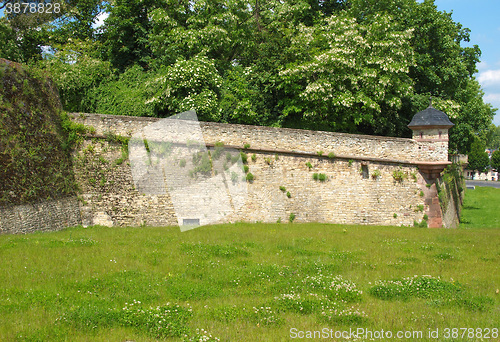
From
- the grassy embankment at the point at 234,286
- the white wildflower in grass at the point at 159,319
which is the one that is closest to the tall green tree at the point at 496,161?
the grassy embankment at the point at 234,286

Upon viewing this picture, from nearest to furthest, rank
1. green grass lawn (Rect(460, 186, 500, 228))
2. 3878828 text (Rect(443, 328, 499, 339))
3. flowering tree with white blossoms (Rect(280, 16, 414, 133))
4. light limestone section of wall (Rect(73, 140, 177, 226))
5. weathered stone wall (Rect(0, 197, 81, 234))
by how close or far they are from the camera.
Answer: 3878828 text (Rect(443, 328, 499, 339)) < weathered stone wall (Rect(0, 197, 81, 234)) < light limestone section of wall (Rect(73, 140, 177, 226)) < flowering tree with white blossoms (Rect(280, 16, 414, 133)) < green grass lawn (Rect(460, 186, 500, 228))

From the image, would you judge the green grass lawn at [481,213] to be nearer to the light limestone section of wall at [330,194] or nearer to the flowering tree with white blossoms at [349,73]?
the light limestone section of wall at [330,194]

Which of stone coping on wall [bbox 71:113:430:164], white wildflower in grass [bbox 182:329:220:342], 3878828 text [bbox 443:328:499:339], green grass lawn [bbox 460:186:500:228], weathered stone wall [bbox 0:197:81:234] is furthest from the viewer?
green grass lawn [bbox 460:186:500:228]

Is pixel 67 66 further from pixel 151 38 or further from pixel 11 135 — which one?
pixel 11 135

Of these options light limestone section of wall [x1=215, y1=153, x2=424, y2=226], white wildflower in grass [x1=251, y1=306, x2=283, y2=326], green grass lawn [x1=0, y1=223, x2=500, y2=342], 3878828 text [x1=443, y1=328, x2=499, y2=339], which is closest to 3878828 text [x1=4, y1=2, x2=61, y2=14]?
light limestone section of wall [x1=215, y1=153, x2=424, y2=226]

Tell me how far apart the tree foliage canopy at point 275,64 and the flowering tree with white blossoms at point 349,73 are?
0.05m

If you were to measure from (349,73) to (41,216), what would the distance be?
45.3ft

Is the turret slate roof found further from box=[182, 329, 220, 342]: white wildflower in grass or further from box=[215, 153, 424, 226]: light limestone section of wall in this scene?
box=[182, 329, 220, 342]: white wildflower in grass

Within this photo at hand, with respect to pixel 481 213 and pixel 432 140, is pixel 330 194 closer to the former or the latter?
pixel 432 140

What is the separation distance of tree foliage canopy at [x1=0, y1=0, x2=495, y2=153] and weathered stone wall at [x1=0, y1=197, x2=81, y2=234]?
641 centimetres

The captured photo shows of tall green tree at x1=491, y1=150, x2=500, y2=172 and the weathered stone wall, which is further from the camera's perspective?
tall green tree at x1=491, y1=150, x2=500, y2=172

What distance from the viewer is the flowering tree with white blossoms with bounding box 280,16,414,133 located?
19641 millimetres

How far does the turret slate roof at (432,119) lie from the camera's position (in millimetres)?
16812

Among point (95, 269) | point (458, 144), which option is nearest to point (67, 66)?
point (95, 269)
